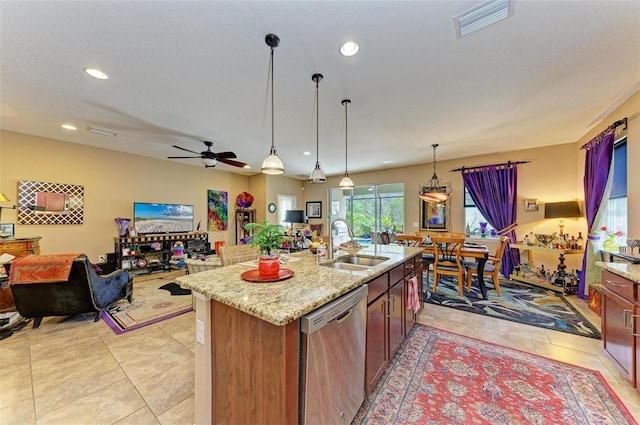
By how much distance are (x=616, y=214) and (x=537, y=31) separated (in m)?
3.23

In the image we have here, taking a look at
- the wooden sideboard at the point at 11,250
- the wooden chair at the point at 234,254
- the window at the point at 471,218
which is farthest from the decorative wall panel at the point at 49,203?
the window at the point at 471,218

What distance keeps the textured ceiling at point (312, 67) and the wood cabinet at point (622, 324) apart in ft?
6.38

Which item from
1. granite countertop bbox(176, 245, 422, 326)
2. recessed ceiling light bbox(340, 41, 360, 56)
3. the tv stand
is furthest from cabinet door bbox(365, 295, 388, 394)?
the tv stand

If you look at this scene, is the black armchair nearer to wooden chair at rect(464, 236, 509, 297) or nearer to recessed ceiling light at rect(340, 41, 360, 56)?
recessed ceiling light at rect(340, 41, 360, 56)

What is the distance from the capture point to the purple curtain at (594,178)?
3.20 meters

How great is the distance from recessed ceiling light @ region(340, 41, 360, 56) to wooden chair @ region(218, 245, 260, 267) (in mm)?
2014

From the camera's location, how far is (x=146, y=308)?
3.28 meters

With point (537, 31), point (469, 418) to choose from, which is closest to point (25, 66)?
point (537, 31)

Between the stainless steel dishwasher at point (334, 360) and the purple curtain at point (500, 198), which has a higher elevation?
the purple curtain at point (500, 198)

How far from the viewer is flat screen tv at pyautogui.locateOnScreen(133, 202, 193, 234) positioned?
5285 millimetres

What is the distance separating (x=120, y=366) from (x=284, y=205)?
19.7 ft

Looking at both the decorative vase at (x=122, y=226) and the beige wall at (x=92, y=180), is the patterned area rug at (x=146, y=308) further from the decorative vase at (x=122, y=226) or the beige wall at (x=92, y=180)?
the beige wall at (x=92, y=180)

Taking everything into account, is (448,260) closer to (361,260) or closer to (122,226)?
(361,260)

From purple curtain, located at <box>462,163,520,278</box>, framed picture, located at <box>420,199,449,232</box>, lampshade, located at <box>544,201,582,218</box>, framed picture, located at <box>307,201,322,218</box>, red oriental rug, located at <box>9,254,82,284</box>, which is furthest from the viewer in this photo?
framed picture, located at <box>307,201,322,218</box>
